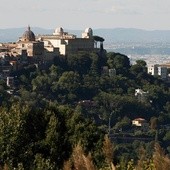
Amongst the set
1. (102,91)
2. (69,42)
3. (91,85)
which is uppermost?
(69,42)

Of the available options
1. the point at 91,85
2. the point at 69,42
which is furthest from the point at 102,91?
the point at 69,42

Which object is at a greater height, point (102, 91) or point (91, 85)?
point (91, 85)

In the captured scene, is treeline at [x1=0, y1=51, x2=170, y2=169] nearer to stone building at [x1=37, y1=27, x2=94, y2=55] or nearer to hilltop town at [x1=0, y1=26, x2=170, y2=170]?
hilltop town at [x1=0, y1=26, x2=170, y2=170]

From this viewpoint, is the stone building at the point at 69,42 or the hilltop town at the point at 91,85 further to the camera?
the stone building at the point at 69,42

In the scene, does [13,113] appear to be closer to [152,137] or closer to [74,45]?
[152,137]

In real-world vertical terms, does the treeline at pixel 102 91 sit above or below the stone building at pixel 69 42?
below

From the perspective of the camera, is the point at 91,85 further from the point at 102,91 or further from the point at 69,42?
the point at 69,42

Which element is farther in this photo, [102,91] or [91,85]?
[102,91]

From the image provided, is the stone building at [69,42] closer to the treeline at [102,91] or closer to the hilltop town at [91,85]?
the hilltop town at [91,85]

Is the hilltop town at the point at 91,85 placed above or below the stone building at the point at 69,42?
below

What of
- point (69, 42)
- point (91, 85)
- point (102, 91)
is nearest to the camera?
point (91, 85)

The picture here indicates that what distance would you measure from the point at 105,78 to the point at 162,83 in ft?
19.5

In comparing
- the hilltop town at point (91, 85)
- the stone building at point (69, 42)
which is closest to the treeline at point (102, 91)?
the hilltop town at point (91, 85)

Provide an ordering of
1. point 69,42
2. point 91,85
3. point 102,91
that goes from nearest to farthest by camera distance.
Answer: point 91,85 < point 102,91 < point 69,42
